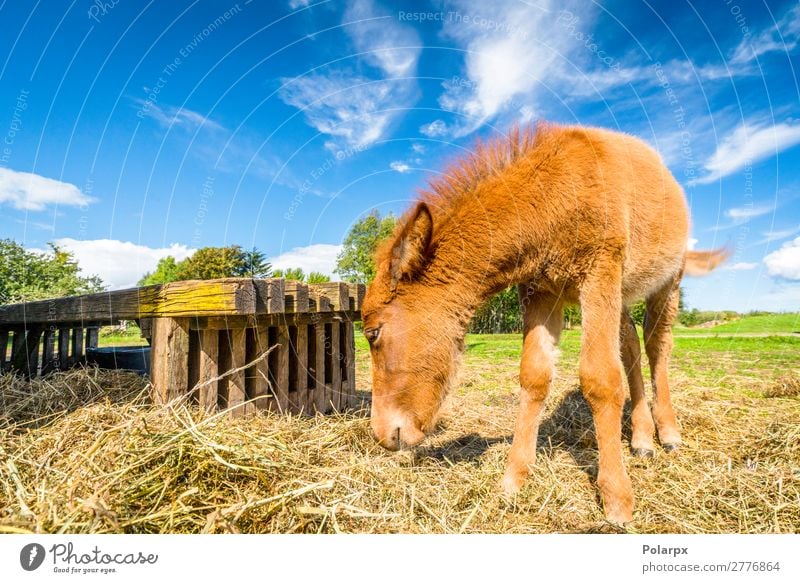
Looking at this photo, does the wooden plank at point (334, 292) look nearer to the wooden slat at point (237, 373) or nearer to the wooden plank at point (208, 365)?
the wooden slat at point (237, 373)

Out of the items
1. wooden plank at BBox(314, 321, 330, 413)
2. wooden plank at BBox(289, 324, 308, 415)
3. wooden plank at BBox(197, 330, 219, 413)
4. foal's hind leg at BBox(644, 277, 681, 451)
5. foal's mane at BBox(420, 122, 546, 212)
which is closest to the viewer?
foal's mane at BBox(420, 122, 546, 212)

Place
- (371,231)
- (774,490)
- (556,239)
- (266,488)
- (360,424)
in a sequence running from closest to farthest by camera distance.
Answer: (266,488) < (774,490) < (556,239) < (360,424) < (371,231)

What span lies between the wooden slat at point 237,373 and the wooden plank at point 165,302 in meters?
0.60

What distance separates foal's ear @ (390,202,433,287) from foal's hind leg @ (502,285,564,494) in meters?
1.26

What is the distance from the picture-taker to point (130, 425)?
→ 2.61 m

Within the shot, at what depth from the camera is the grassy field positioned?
85.5 inches

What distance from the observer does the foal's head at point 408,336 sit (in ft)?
10.8

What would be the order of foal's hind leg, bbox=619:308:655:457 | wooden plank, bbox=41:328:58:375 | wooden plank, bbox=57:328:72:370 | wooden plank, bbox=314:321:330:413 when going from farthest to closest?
wooden plank, bbox=57:328:72:370
wooden plank, bbox=41:328:58:375
wooden plank, bbox=314:321:330:413
foal's hind leg, bbox=619:308:655:457

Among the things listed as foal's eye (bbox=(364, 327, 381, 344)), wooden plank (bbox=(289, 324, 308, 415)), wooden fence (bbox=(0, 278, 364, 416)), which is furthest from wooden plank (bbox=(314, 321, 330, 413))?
foal's eye (bbox=(364, 327, 381, 344))

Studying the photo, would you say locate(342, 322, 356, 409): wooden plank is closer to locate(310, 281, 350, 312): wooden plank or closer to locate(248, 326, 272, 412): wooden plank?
locate(310, 281, 350, 312): wooden plank

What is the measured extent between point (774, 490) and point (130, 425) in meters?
4.35

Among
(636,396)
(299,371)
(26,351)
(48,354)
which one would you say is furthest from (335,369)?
(48,354)
